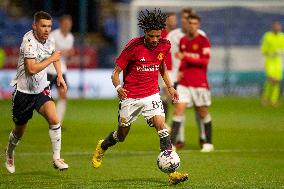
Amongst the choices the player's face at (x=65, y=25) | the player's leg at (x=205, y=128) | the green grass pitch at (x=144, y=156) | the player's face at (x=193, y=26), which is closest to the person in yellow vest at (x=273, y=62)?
the green grass pitch at (x=144, y=156)

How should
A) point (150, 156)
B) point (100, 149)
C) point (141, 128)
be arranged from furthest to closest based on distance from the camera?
point (141, 128), point (150, 156), point (100, 149)

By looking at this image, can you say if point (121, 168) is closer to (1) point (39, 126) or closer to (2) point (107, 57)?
(1) point (39, 126)

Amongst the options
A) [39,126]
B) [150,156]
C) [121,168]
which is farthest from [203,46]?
[39,126]

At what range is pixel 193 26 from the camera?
16.5 meters

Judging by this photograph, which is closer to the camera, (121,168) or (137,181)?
(137,181)

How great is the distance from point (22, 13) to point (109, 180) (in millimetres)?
21717

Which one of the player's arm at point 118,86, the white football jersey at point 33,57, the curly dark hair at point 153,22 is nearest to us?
the curly dark hair at point 153,22

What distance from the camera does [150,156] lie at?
51.2 feet

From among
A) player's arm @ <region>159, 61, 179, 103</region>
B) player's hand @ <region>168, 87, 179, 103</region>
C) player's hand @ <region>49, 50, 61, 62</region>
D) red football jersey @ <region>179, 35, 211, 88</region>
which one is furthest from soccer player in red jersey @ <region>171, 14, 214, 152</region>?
player's hand @ <region>49, 50, 61, 62</region>

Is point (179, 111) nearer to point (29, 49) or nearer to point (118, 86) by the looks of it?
Answer: point (118, 86)

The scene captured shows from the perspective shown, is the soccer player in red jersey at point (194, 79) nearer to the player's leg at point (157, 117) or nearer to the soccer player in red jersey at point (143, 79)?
the soccer player in red jersey at point (143, 79)

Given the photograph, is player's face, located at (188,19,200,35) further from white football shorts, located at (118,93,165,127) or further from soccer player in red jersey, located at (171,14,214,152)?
white football shorts, located at (118,93,165,127)

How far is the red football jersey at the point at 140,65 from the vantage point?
12.5m

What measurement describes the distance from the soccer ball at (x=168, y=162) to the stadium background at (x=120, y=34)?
63.8 ft
